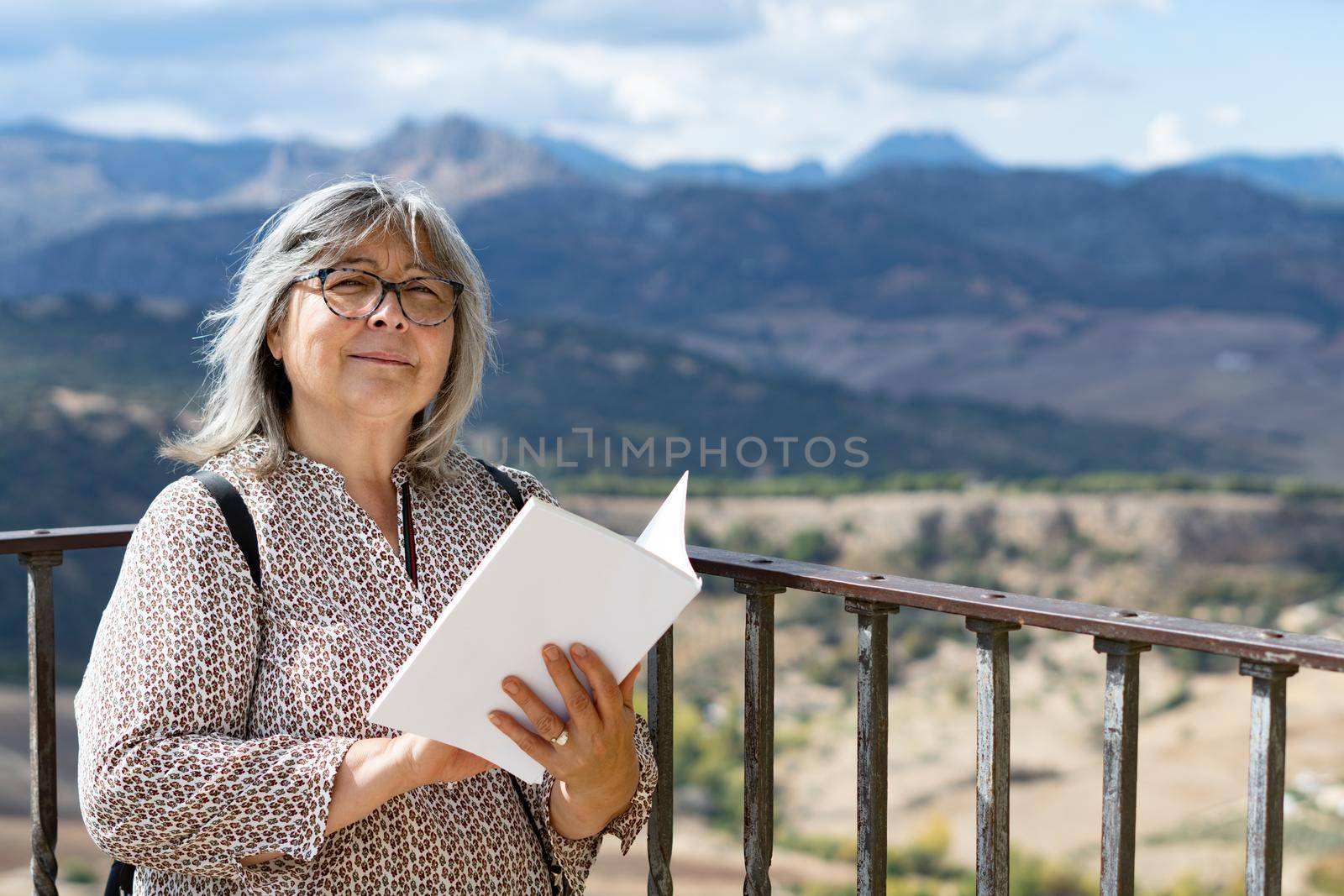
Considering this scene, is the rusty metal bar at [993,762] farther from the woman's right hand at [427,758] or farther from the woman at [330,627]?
the woman's right hand at [427,758]

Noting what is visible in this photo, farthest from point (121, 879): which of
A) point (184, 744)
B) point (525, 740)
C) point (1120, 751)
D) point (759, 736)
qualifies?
point (1120, 751)

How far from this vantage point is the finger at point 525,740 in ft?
4.55

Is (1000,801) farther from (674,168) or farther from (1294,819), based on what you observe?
(674,168)

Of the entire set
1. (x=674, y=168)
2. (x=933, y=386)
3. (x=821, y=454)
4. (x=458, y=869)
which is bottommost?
(x=458, y=869)

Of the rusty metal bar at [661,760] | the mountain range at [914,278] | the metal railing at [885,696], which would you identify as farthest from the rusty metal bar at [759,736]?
the mountain range at [914,278]

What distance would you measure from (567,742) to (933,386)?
49.9m

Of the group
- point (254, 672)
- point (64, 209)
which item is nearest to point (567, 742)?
point (254, 672)

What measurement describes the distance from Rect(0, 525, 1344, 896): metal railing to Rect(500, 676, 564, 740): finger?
0.43 meters

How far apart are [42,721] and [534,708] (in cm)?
104

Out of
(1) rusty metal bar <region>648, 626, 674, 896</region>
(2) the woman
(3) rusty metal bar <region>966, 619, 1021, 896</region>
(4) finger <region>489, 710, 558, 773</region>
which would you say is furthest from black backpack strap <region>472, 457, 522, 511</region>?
(3) rusty metal bar <region>966, 619, 1021, 896</region>

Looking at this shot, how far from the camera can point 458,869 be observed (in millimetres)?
1571

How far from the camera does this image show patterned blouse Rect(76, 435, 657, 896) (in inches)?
55.7

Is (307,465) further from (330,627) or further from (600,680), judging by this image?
(600,680)

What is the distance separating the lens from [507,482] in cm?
188
